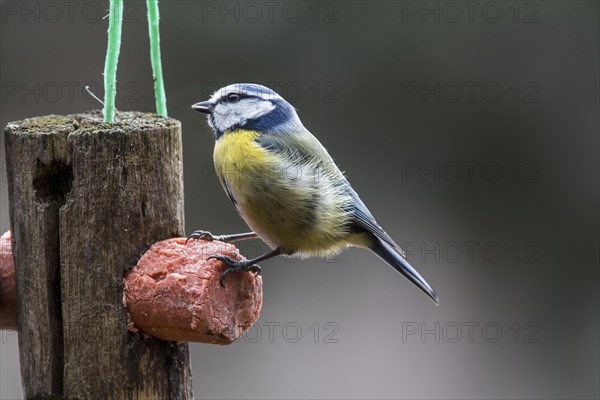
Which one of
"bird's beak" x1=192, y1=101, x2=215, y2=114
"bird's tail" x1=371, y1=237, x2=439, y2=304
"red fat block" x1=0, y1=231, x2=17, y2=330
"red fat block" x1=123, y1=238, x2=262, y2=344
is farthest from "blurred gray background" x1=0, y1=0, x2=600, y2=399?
"red fat block" x1=123, y1=238, x2=262, y2=344

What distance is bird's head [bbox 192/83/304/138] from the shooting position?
2080 millimetres

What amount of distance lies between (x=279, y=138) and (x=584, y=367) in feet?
9.84

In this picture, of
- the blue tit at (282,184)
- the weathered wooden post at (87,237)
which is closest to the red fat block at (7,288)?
the weathered wooden post at (87,237)

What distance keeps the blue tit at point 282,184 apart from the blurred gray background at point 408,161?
1968 millimetres

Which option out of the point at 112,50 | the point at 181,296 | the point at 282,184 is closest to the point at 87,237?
the point at 181,296

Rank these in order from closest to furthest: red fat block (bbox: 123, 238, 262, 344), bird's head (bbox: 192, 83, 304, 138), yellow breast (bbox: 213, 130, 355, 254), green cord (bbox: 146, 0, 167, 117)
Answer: red fat block (bbox: 123, 238, 262, 344), green cord (bbox: 146, 0, 167, 117), yellow breast (bbox: 213, 130, 355, 254), bird's head (bbox: 192, 83, 304, 138)

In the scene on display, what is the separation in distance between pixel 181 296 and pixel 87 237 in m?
0.23

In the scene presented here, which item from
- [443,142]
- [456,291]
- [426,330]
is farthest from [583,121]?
[426,330]

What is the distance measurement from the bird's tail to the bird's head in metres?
0.38

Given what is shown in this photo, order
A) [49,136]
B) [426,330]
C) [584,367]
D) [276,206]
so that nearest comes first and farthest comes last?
[49,136] < [276,206] < [426,330] < [584,367]

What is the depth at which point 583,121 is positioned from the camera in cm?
465

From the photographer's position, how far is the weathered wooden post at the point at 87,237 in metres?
1.68

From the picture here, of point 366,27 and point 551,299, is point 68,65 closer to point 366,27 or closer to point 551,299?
point 366,27

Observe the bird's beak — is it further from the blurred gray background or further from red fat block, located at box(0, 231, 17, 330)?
the blurred gray background
